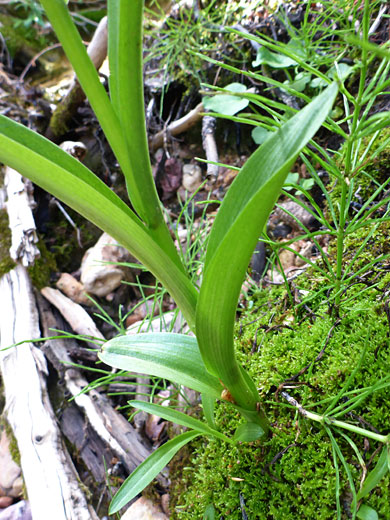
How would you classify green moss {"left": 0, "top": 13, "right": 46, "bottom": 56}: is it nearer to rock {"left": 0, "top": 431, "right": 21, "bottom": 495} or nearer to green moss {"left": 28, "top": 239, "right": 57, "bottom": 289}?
green moss {"left": 28, "top": 239, "right": 57, "bottom": 289}

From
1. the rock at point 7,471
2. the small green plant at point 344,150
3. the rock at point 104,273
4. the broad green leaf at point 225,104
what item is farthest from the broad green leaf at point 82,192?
the rock at point 7,471

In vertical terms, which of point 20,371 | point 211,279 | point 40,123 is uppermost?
point 40,123

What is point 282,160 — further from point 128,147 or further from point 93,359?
point 93,359

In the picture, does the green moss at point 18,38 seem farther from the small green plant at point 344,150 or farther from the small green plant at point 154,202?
the small green plant at point 154,202

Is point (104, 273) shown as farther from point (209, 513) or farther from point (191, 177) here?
A: point (209, 513)

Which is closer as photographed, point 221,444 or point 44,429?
point 221,444

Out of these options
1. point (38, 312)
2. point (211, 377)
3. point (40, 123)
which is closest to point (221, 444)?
point (211, 377)
